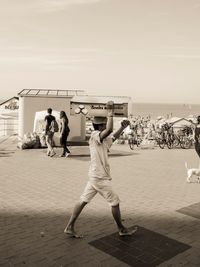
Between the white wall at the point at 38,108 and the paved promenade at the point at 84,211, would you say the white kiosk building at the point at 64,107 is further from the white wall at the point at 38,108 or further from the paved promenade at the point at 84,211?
the paved promenade at the point at 84,211

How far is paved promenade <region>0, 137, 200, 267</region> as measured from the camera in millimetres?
4797

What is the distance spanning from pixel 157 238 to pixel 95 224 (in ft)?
3.64

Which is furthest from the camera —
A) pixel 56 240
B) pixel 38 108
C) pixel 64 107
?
pixel 64 107

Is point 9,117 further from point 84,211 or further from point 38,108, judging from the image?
point 84,211

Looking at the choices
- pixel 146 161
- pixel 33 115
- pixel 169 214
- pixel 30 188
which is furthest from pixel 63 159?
pixel 169 214

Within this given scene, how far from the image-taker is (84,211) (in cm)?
680

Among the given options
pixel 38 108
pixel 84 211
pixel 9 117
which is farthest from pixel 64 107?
pixel 84 211

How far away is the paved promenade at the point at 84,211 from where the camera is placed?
480 centimetres

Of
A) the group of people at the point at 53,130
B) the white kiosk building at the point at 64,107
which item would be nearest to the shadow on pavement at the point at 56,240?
the group of people at the point at 53,130

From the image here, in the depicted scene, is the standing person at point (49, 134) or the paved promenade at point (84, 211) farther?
the standing person at point (49, 134)

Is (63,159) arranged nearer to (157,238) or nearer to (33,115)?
(33,115)

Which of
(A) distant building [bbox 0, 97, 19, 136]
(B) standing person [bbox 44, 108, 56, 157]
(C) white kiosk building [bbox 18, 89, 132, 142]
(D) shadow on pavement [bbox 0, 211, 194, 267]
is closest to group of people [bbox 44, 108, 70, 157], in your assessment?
(B) standing person [bbox 44, 108, 56, 157]

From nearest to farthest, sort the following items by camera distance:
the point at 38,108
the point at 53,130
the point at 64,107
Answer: the point at 53,130 → the point at 38,108 → the point at 64,107

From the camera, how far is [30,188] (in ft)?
28.5
